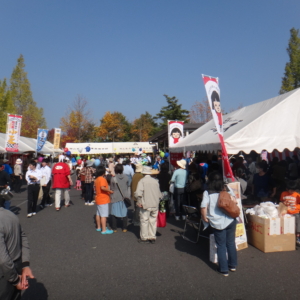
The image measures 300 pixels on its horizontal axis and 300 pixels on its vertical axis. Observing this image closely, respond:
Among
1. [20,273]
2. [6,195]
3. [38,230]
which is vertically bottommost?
[38,230]

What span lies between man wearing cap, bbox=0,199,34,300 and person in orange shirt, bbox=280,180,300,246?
16.5 feet

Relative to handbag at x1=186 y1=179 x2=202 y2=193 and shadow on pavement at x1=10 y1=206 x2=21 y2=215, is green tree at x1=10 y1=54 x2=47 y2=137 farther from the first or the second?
handbag at x1=186 y1=179 x2=202 y2=193

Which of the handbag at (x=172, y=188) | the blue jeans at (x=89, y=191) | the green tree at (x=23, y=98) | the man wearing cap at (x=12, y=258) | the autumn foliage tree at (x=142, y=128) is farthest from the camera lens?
the autumn foliage tree at (x=142, y=128)

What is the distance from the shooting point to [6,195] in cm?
263

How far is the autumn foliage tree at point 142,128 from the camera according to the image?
2579 inches

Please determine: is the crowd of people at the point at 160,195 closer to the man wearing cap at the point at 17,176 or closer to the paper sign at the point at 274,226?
the paper sign at the point at 274,226

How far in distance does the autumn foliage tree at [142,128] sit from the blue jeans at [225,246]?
58.7m

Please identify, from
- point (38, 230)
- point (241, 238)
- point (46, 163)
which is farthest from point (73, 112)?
point (241, 238)

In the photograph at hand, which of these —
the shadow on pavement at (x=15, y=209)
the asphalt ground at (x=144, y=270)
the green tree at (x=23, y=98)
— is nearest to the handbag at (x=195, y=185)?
the asphalt ground at (x=144, y=270)

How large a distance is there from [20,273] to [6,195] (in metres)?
0.69

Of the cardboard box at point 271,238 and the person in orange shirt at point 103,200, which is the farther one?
the person in orange shirt at point 103,200

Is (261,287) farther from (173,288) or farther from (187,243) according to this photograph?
(187,243)

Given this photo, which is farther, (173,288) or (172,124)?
(172,124)

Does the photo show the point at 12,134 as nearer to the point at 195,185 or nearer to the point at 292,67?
the point at 195,185
